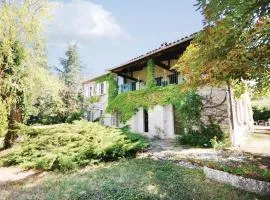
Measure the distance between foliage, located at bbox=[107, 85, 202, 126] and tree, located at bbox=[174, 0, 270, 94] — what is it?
24.9ft

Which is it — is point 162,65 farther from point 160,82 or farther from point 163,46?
point 163,46

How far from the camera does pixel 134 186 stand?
329 inches

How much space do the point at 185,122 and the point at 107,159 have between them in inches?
223

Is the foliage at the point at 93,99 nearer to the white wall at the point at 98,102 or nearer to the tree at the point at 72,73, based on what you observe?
the white wall at the point at 98,102

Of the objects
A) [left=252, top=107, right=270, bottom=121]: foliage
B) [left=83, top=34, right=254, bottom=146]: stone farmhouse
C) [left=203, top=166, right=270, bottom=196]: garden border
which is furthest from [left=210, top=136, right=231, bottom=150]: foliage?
[left=252, top=107, right=270, bottom=121]: foliage

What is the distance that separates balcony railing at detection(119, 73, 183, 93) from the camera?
21127 mm

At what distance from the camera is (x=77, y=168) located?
1198 cm

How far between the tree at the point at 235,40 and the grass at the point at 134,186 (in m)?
3.41

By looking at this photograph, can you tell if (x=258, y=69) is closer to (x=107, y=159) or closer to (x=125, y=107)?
(x=107, y=159)

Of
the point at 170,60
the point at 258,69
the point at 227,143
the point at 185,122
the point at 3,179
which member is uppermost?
the point at 170,60

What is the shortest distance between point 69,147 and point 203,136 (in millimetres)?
7697

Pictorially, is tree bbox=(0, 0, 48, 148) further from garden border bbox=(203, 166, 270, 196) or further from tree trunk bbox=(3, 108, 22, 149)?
garden border bbox=(203, 166, 270, 196)

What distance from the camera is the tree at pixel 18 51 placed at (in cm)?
1566

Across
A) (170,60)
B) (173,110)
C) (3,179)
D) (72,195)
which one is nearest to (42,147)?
(3,179)
